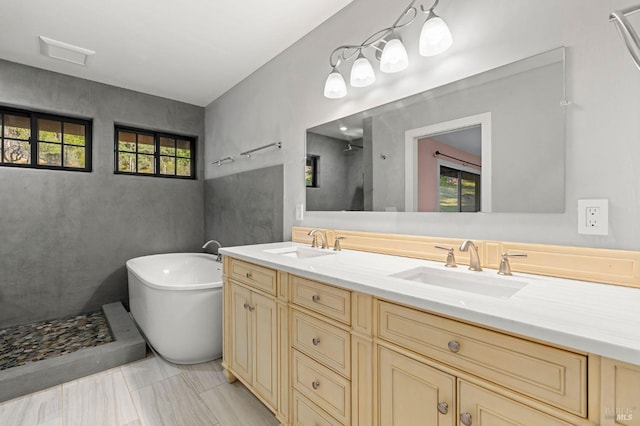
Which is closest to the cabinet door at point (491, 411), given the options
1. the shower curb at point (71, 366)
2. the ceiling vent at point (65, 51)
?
the shower curb at point (71, 366)

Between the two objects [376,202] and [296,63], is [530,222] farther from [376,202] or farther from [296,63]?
[296,63]

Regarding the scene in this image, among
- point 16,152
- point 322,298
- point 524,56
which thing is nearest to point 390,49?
point 524,56

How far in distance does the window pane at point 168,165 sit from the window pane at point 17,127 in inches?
47.1

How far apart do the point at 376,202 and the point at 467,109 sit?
2.23 feet

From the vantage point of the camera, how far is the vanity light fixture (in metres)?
1.36

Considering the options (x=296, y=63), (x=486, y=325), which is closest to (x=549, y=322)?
(x=486, y=325)

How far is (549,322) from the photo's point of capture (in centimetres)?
67

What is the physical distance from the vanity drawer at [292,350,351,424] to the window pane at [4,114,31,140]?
3.43 metres

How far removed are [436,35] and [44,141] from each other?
3.66 metres

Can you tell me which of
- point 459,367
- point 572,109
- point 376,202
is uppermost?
point 572,109

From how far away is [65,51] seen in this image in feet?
8.21

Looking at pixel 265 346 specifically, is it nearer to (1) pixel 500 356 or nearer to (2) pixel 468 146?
(1) pixel 500 356

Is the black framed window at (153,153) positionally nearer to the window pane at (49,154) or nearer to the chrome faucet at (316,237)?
the window pane at (49,154)

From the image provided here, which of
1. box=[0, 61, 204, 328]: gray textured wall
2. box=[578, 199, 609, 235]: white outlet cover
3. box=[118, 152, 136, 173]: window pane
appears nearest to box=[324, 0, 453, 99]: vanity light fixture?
box=[578, 199, 609, 235]: white outlet cover
